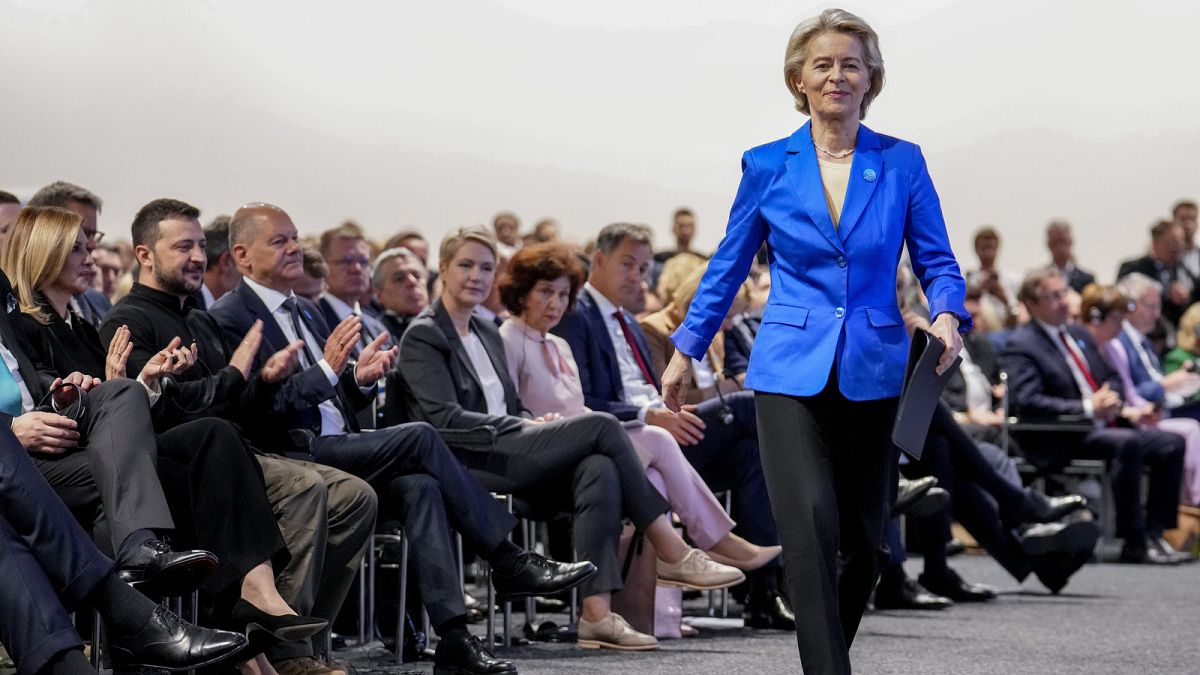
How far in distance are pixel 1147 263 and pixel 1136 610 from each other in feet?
14.0

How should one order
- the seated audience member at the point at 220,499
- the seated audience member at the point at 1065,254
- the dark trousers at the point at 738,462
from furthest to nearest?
the seated audience member at the point at 1065,254 < the dark trousers at the point at 738,462 < the seated audience member at the point at 220,499

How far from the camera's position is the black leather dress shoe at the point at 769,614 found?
5.14m

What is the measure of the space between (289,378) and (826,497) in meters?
1.67

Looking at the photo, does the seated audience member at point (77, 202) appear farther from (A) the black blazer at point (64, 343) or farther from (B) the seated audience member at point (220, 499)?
(B) the seated audience member at point (220, 499)

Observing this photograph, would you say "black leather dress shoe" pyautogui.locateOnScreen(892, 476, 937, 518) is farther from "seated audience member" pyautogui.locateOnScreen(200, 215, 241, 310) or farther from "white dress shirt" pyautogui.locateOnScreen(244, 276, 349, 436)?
"seated audience member" pyautogui.locateOnScreen(200, 215, 241, 310)

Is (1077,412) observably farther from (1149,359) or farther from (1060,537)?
(1060,537)

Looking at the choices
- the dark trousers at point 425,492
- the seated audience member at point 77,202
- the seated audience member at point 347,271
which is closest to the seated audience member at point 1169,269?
the seated audience member at point 347,271

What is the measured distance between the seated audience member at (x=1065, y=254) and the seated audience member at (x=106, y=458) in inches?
272

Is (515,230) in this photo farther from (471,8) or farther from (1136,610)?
(1136,610)

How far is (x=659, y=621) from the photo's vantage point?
4898 mm

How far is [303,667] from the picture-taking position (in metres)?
3.63

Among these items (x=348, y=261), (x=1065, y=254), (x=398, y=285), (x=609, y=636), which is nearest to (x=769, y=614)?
(x=609, y=636)

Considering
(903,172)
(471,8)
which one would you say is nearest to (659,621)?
(903,172)

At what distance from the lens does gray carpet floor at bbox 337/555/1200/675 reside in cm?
413
